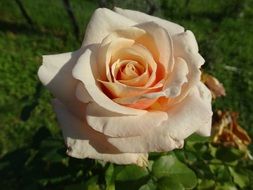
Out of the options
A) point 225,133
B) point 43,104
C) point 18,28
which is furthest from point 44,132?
point 18,28

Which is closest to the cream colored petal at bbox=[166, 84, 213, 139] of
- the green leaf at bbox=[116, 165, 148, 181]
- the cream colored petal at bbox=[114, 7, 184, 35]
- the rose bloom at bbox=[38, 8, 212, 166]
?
the rose bloom at bbox=[38, 8, 212, 166]

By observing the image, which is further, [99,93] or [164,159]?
[164,159]

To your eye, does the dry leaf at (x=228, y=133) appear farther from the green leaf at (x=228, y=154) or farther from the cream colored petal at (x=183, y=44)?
the cream colored petal at (x=183, y=44)

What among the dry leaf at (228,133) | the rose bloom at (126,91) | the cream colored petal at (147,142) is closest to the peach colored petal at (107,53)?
the rose bloom at (126,91)

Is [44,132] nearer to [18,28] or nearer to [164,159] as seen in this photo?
[164,159]

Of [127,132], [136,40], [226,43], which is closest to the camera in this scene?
[127,132]

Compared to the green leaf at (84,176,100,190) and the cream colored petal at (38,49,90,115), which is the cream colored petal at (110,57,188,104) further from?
the green leaf at (84,176,100,190)
